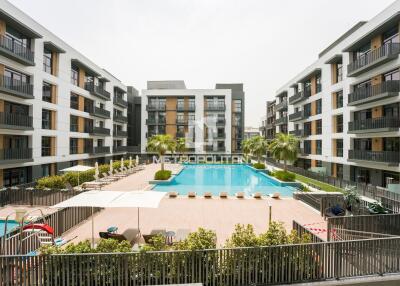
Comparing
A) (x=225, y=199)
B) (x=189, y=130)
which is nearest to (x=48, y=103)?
(x=225, y=199)

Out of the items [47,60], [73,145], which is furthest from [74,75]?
[73,145]

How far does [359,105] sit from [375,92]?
3.63 m

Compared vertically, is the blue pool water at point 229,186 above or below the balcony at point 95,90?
below

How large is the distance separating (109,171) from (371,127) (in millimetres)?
29296

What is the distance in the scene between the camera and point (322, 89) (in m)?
36.5

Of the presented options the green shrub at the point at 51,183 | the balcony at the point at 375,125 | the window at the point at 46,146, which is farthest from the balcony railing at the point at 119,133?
the balcony at the point at 375,125

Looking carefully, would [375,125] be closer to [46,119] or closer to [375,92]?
[375,92]

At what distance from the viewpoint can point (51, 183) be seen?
21406 mm

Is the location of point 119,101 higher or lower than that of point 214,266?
higher

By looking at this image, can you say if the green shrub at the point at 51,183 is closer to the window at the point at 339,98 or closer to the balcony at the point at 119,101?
the balcony at the point at 119,101

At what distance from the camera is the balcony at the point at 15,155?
20.9 m

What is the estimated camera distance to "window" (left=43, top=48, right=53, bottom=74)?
92.0ft

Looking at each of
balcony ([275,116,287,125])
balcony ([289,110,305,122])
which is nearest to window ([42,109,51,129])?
balcony ([289,110,305,122])

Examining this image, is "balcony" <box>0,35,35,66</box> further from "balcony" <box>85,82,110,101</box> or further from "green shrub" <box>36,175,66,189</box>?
"balcony" <box>85,82,110,101</box>
